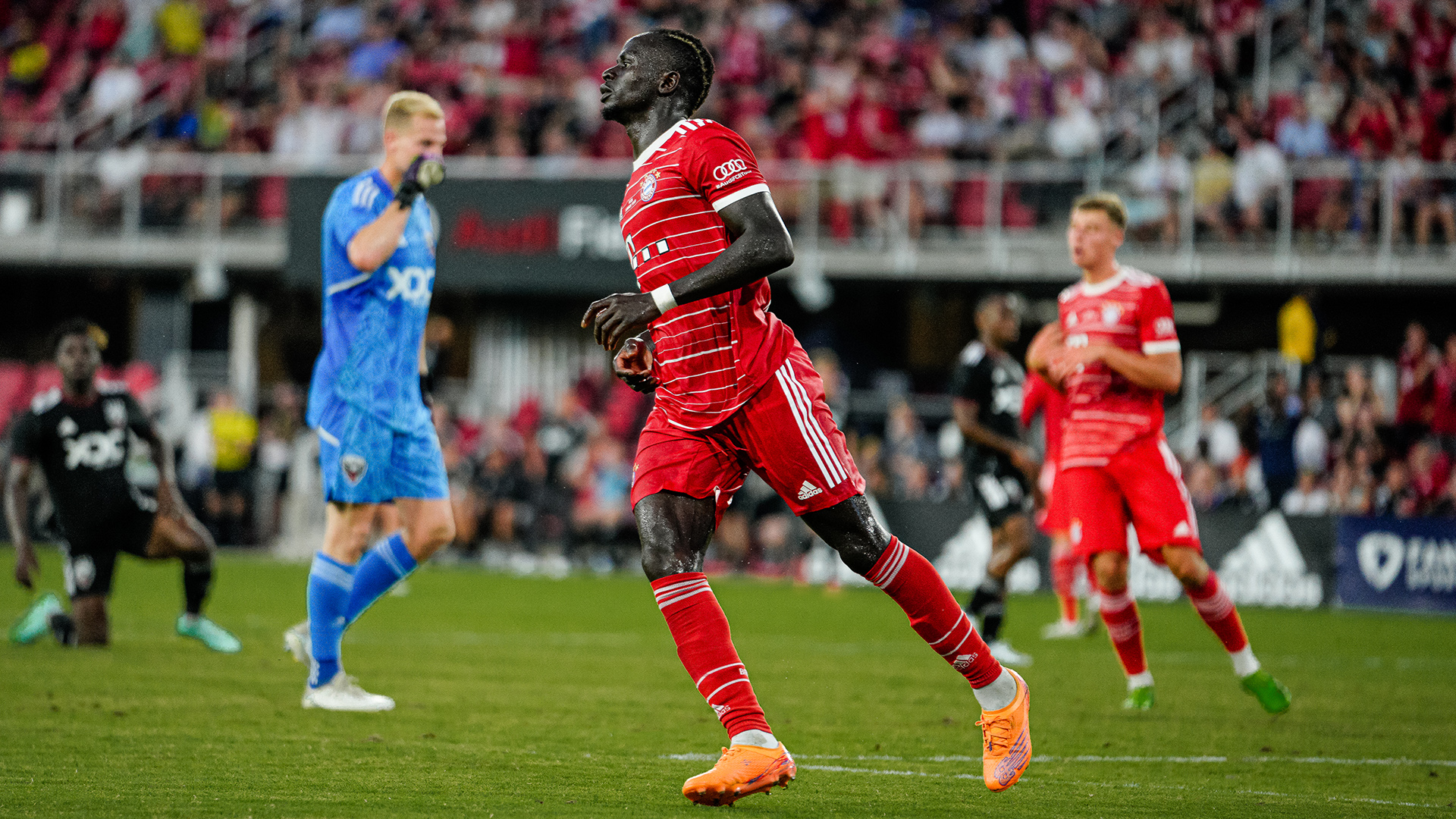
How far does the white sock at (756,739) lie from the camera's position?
5035 mm

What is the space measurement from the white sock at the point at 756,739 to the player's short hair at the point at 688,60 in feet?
6.56

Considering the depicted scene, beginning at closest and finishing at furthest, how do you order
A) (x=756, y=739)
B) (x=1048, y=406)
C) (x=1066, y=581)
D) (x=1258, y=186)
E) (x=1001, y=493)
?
(x=756, y=739) < (x=1001, y=493) < (x=1048, y=406) < (x=1066, y=581) < (x=1258, y=186)

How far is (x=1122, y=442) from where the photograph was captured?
804 centimetres

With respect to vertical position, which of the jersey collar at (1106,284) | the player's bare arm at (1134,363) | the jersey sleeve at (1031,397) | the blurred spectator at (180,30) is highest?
the blurred spectator at (180,30)

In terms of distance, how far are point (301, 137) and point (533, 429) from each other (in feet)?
20.2

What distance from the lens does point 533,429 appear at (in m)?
23.3

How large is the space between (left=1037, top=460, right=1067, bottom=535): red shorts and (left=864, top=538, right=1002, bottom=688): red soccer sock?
3.02 metres

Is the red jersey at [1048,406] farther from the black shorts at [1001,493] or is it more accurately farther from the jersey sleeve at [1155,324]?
the jersey sleeve at [1155,324]

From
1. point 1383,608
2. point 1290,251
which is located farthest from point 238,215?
point 1383,608

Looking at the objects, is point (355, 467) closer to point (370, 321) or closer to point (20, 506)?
point (370, 321)

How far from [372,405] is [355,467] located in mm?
284

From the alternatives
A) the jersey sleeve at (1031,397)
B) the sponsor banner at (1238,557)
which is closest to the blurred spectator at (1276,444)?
the sponsor banner at (1238,557)

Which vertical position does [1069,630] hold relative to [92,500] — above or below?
below

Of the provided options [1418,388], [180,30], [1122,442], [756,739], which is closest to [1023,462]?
[1122,442]
